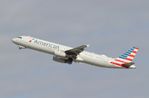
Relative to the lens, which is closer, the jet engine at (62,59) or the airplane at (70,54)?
the airplane at (70,54)

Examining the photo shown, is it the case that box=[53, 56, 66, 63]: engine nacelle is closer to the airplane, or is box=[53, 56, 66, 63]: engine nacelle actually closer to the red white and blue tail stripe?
the airplane

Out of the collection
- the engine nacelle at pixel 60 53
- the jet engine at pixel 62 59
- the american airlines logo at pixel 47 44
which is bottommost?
the jet engine at pixel 62 59

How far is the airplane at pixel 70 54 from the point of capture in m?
159

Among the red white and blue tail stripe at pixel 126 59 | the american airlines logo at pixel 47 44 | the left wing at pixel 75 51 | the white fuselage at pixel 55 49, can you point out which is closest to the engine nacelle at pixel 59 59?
the white fuselage at pixel 55 49

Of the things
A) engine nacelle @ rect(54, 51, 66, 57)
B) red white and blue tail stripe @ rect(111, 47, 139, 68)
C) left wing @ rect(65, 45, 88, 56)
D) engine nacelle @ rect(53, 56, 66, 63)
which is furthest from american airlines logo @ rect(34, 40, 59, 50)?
red white and blue tail stripe @ rect(111, 47, 139, 68)

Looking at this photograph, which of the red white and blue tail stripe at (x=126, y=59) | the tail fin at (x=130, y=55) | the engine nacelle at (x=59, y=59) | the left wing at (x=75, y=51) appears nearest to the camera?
the left wing at (x=75, y=51)

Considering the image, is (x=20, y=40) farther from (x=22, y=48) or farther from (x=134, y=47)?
(x=134, y=47)

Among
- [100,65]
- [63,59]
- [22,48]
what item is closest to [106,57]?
[100,65]

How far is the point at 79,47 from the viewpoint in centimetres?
15925

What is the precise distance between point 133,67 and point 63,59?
68.0ft

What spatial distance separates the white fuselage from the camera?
158750 mm

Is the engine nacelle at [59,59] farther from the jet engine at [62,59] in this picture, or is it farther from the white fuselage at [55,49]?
the white fuselage at [55,49]

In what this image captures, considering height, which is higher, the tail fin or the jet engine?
the tail fin

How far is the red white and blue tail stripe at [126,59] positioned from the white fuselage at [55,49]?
163 cm
